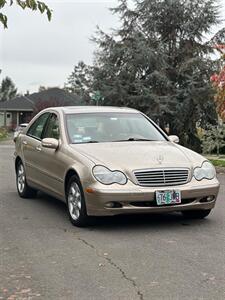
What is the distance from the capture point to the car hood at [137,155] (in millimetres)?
6406

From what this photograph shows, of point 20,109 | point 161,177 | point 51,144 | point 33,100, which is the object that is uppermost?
point 33,100

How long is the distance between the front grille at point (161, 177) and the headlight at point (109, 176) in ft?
0.57

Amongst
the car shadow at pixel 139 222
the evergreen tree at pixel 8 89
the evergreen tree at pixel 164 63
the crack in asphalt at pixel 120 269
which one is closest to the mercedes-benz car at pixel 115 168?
the car shadow at pixel 139 222

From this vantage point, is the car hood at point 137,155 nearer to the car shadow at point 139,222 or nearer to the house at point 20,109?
the car shadow at point 139,222

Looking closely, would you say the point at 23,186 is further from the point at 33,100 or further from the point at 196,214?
the point at 33,100

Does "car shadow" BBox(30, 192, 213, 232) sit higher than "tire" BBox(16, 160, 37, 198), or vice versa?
"tire" BBox(16, 160, 37, 198)

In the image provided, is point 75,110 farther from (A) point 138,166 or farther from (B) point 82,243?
(B) point 82,243

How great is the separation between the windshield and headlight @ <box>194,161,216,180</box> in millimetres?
1101

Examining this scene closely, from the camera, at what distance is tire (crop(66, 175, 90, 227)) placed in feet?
21.3

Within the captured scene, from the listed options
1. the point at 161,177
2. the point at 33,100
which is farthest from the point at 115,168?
the point at 33,100

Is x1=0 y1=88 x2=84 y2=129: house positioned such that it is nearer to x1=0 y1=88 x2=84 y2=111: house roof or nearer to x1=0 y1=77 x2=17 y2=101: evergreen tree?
x1=0 y1=88 x2=84 y2=111: house roof

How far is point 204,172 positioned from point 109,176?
128 centimetres

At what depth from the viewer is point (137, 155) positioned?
6637mm

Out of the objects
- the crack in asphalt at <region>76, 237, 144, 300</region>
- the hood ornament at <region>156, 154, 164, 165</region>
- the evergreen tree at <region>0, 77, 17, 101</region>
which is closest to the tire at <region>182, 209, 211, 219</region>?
the hood ornament at <region>156, 154, 164, 165</region>
